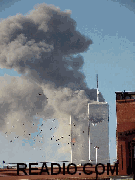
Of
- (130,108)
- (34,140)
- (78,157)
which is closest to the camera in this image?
(130,108)

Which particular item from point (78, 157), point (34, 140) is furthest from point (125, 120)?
point (34, 140)

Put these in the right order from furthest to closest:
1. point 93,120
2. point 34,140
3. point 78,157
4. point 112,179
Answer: point 34,140 < point 78,157 < point 93,120 < point 112,179

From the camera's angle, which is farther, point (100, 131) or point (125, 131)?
point (100, 131)

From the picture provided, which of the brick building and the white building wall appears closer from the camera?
the brick building

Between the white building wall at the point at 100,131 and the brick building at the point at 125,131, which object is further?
the white building wall at the point at 100,131

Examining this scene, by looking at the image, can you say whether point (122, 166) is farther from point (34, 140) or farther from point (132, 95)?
point (34, 140)

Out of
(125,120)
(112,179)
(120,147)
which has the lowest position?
(112,179)

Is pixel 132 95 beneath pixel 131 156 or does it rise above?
above

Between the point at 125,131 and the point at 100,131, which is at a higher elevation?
the point at 100,131
